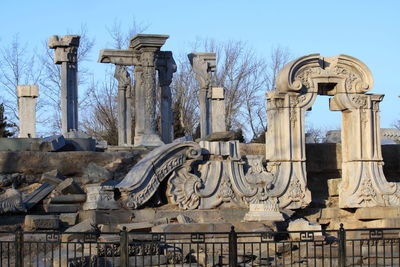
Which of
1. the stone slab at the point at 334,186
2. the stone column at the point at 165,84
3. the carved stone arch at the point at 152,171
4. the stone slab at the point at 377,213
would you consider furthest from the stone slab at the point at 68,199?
the stone column at the point at 165,84

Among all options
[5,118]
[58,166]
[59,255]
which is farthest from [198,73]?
[59,255]

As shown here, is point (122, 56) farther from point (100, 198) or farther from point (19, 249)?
point (19, 249)

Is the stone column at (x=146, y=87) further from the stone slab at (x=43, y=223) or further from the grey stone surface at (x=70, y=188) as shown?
the stone slab at (x=43, y=223)

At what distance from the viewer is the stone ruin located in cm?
1426

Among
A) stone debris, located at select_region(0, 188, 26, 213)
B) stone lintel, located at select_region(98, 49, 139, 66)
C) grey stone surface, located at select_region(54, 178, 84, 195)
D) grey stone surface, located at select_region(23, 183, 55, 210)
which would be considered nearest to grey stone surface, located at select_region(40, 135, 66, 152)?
grey stone surface, located at select_region(23, 183, 55, 210)

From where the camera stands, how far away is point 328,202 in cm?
1661

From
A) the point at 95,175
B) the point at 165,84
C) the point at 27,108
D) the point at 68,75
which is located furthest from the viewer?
the point at 27,108

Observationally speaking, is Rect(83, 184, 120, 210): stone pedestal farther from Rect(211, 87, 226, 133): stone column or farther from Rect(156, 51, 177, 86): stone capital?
Rect(211, 87, 226, 133): stone column

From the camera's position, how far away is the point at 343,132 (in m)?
16.6

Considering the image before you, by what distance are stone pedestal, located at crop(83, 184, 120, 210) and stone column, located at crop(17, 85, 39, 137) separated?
1504 centimetres

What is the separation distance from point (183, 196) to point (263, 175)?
177 centimetres

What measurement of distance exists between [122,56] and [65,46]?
345 cm

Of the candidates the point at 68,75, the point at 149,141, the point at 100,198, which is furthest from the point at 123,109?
the point at 100,198

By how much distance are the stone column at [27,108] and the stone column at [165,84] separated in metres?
5.44
